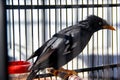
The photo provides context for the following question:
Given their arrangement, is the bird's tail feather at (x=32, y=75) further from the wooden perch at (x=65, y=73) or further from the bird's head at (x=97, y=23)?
the bird's head at (x=97, y=23)

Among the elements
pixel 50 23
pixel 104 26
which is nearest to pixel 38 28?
pixel 50 23

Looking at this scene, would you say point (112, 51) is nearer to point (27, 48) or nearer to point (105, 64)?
point (105, 64)

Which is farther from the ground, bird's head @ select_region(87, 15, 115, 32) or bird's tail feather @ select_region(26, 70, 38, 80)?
bird's head @ select_region(87, 15, 115, 32)

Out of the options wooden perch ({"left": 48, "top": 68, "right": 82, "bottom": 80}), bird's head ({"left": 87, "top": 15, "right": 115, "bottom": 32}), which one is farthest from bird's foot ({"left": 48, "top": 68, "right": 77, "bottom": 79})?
bird's head ({"left": 87, "top": 15, "right": 115, "bottom": 32})

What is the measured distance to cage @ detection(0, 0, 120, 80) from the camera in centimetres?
38

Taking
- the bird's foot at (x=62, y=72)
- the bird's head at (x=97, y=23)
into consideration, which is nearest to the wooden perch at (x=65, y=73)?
the bird's foot at (x=62, y=72)

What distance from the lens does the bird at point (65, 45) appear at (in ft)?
1.34

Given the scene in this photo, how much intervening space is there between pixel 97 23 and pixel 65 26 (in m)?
0.08

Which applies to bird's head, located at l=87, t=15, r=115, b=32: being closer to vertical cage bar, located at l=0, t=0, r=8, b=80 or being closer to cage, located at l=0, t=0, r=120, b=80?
cage, located at l=0, t=0, r=120, b=80

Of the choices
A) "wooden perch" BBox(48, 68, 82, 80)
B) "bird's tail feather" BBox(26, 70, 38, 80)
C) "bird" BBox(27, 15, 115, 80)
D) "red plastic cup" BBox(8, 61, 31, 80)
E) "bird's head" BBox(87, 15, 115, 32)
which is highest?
"bird's head" BBox(87, 15, 115, 32)

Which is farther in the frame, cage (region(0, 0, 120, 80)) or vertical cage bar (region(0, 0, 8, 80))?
cage (region(0, 0, 120, 80))

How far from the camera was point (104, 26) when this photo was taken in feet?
1.51

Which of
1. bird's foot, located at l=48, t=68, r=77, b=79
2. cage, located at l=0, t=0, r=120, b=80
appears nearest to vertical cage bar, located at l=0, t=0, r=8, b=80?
cage, located at l=0, t=0, r=120, b=80

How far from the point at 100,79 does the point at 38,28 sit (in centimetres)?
17
